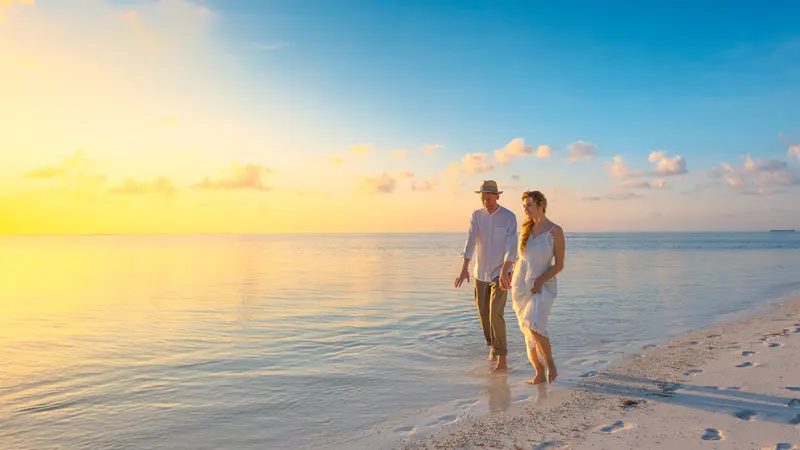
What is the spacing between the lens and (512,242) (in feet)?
23.3

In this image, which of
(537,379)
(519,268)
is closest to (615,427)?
(537,379)

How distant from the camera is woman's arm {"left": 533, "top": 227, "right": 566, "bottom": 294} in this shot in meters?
6.18

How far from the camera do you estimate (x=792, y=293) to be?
16.2 meters

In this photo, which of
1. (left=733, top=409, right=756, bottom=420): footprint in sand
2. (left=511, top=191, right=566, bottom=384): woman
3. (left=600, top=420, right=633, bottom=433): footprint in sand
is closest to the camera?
(left=600, top=420, right=633, bottom=433): footprint in sand

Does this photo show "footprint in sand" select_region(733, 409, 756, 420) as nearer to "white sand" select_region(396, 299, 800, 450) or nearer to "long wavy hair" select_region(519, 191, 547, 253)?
"white sand" select_region(396, 299, 800, 450)

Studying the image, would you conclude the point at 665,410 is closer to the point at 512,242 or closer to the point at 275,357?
the point at 512,242

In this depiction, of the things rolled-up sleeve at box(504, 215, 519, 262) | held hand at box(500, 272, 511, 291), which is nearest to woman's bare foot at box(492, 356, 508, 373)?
held hand at box(500, 272, 511, 291)

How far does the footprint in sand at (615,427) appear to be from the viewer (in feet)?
15.4

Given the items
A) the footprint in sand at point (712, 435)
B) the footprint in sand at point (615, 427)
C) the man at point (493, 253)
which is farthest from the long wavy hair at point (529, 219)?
the footprint in sand at point (712, 435)

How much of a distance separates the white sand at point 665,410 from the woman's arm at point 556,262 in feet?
4.15

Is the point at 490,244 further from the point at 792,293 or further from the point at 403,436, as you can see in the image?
the point at 792,293

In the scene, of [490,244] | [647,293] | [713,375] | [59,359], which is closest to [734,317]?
[647,293]

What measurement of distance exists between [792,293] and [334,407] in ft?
53.9

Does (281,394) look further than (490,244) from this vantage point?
No
